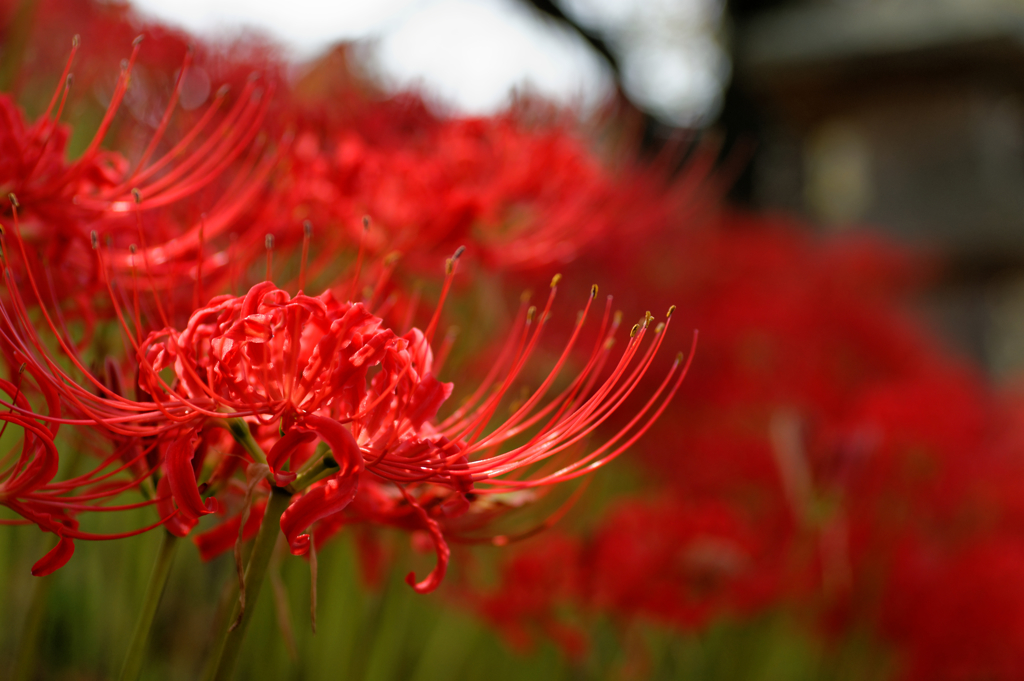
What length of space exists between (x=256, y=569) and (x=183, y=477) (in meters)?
0.09

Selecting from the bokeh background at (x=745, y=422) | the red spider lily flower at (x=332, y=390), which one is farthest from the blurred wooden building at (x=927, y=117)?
the red spider lily flower at (x=332, y=390)

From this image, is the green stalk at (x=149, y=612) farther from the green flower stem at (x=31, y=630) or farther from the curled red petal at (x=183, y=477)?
the green flower stem at (x=31, y=630)

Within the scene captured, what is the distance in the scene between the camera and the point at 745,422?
3.29 meters

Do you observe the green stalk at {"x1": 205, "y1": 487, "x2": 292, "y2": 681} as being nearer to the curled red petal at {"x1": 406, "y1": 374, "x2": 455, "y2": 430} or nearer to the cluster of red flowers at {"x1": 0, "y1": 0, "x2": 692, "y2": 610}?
the cluster of red flowers at {"x1": 0, "y1": 0, "x2": 692, "y2": 610}

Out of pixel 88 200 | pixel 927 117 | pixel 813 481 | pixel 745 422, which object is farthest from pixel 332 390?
pixel 927 117

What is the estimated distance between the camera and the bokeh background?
1.59 meters

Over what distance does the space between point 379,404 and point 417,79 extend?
1.35 meters

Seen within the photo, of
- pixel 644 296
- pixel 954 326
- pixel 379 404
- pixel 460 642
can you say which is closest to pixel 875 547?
pixel 460 642

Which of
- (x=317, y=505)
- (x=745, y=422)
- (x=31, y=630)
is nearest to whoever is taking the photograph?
(x=317, y=505)

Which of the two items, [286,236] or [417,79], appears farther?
[417,79]

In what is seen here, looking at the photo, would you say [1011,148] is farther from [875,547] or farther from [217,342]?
[217,342]

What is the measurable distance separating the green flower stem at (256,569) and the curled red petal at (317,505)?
0.8 inches

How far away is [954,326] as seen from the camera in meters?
5.31

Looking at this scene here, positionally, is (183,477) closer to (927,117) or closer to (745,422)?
(745,422)
